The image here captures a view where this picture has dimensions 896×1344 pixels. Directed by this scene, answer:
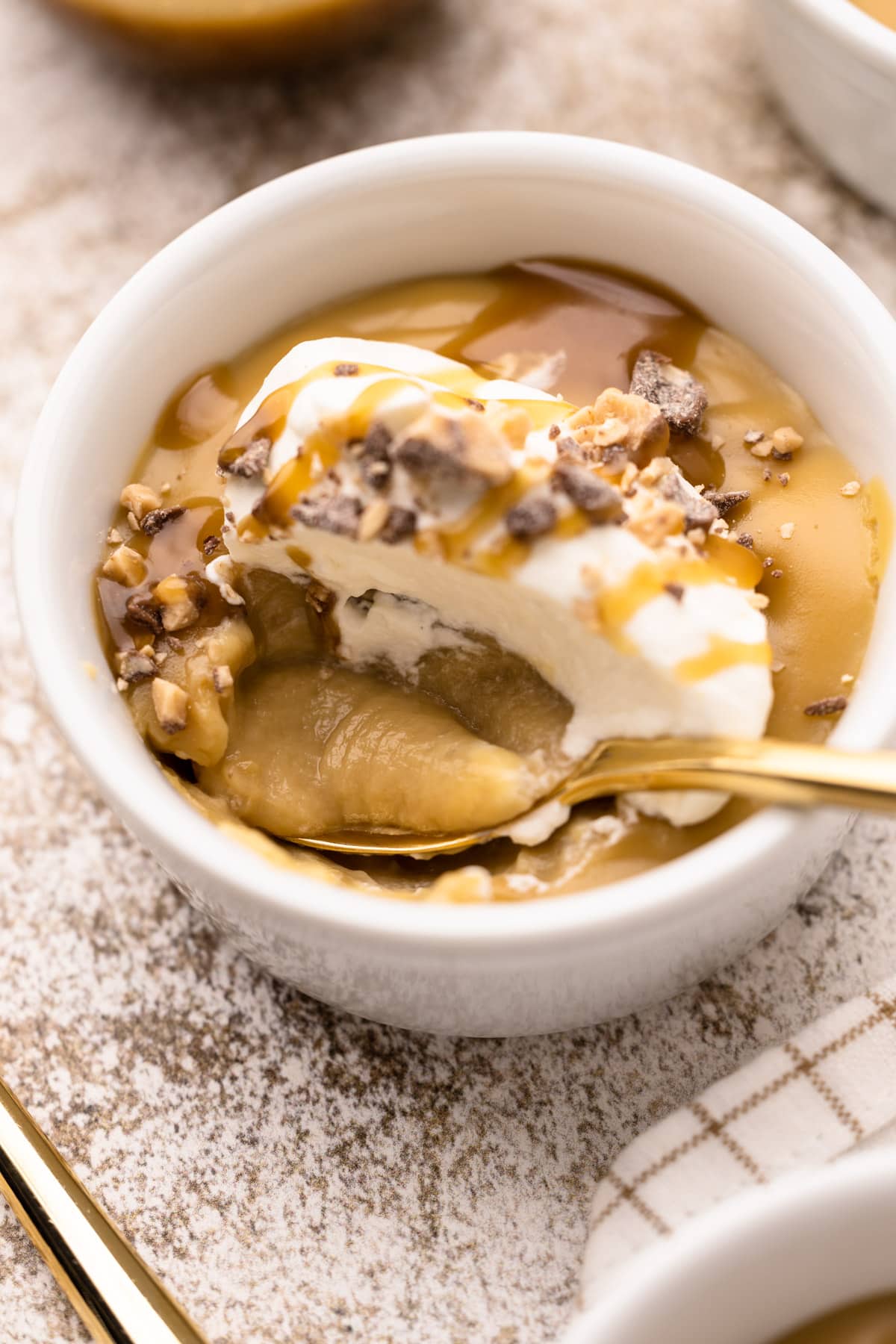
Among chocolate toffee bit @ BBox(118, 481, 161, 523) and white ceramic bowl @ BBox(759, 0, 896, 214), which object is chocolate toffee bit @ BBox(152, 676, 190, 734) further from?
white ceramic bowl @ BBox(759, 0, 896, 214)

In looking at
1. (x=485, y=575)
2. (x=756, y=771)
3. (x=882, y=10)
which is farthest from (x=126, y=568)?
(x=882, y=10)

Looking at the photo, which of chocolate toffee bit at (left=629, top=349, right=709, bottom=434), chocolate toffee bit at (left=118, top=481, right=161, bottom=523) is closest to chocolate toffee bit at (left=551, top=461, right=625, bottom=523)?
chocolate toffee bit at (left=629, top=349, right=709, bottom=434)

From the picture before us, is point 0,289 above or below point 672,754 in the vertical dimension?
below

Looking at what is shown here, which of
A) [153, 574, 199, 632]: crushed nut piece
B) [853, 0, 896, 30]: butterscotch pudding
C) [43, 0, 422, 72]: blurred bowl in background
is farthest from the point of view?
[43, 0, 422, 72]: blurred bowl in background

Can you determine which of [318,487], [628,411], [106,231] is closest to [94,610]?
[318,487]

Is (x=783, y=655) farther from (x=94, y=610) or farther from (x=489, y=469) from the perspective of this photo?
(x=94, y=610)

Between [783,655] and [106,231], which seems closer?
[783,655]

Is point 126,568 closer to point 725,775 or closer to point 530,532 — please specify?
point 530,532

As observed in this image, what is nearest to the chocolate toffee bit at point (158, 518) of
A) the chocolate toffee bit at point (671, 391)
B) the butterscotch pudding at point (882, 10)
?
the chocolate toffee bit at point (671, 391)
